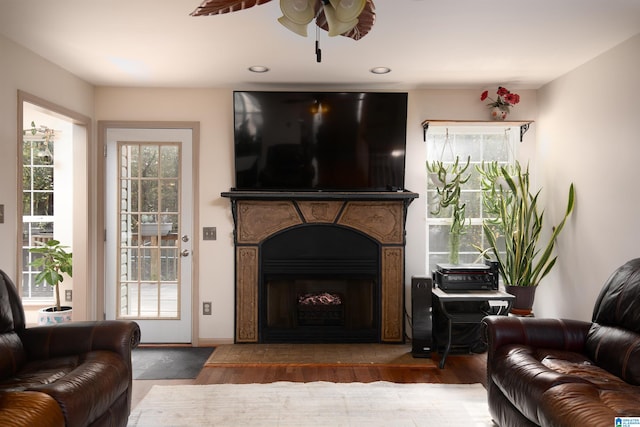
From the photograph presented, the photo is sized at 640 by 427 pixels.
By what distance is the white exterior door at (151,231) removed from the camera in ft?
14.5

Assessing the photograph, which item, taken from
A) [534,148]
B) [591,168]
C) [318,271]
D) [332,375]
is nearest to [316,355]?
[332,375]

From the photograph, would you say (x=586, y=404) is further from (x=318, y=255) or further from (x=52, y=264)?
(x=52, y=264)

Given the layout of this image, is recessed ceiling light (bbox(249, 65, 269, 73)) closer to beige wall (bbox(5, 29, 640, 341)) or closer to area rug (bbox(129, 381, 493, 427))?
beige wall (bbox(5, 29, 640, 341))

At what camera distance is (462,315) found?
3865 mm

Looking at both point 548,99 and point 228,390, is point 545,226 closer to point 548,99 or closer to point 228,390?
point 548,99

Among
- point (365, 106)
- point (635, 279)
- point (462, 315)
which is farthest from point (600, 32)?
point (462, 315)

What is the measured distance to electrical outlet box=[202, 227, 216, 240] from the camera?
4.47m

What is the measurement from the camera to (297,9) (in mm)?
1822

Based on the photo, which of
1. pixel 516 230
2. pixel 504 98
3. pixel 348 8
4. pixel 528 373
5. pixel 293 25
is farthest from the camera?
pixel 504 98

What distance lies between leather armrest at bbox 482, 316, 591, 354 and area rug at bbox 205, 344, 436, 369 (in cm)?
121

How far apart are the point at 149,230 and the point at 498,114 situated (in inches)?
137

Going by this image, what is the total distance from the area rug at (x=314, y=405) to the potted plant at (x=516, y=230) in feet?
3.79

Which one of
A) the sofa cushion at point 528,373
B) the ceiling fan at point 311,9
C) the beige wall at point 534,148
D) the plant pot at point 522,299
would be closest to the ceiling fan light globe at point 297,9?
the ceiling fan at point 311,9

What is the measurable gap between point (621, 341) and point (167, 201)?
3.74m
